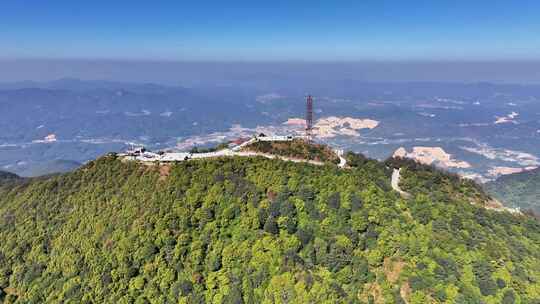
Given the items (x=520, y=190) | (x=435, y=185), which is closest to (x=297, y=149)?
(x=435, y=185)

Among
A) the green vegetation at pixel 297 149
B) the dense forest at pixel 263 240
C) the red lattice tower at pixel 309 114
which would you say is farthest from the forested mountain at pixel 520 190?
the red lattice tower at pixel 309 114

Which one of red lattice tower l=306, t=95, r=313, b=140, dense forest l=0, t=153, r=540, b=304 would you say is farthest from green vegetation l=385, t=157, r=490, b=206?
red lattice tower l=306, t=95, r=313, b=140

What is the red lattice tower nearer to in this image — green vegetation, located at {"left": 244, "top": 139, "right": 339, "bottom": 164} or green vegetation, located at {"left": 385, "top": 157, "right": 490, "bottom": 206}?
green vegetation, located at {"left": 244, "top": 139, "right": 339, "bottom": 164}

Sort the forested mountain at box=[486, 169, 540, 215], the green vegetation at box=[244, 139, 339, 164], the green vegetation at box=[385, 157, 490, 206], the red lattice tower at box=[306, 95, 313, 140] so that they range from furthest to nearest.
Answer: the forested mountain at box=[486, 169, 540, 215] → the red lattice tower at box=[306, 95, 313, 140] → the green vegetation at box=[244, 139, 339, 164] → the green vegetation at box=[385, 157, 490, 206]

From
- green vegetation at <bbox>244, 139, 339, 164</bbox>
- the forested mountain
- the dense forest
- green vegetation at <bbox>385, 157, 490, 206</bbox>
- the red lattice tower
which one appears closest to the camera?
the dense forest

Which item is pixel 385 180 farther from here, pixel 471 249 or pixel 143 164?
pixel 143 164

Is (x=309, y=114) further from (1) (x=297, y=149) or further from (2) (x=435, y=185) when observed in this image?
(2) (x=435, y=185)
